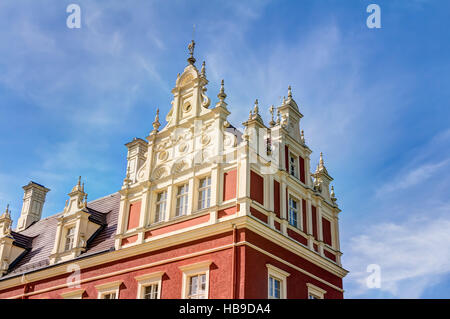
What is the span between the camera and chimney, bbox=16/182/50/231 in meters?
44.4

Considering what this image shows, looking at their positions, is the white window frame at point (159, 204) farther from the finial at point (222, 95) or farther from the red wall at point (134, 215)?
the finial at point (222, 95)

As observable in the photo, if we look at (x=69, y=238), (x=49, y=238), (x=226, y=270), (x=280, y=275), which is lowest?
(x=226, y=270)

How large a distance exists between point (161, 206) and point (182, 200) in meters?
1.54

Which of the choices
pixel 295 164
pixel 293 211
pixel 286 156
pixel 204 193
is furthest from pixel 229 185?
pixel 295 164

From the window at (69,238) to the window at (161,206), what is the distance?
7198 millimetres

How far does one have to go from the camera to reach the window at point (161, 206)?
28.6m

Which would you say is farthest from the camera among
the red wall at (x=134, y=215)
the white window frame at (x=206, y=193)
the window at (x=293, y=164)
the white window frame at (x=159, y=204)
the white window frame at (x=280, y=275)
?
the window at (x=293, y=164)

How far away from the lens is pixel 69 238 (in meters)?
33.6

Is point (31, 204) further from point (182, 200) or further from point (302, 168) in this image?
point (302, 168)

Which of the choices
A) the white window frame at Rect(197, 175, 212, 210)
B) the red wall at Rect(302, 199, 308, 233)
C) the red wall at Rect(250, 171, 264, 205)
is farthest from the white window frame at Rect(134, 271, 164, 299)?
the red wall at Rect(302, 199, 308, 233)

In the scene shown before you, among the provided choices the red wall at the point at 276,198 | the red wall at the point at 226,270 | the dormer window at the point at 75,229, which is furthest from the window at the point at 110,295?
the red wall at the point at 276,198

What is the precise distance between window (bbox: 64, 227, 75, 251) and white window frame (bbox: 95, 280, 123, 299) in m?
5.07
